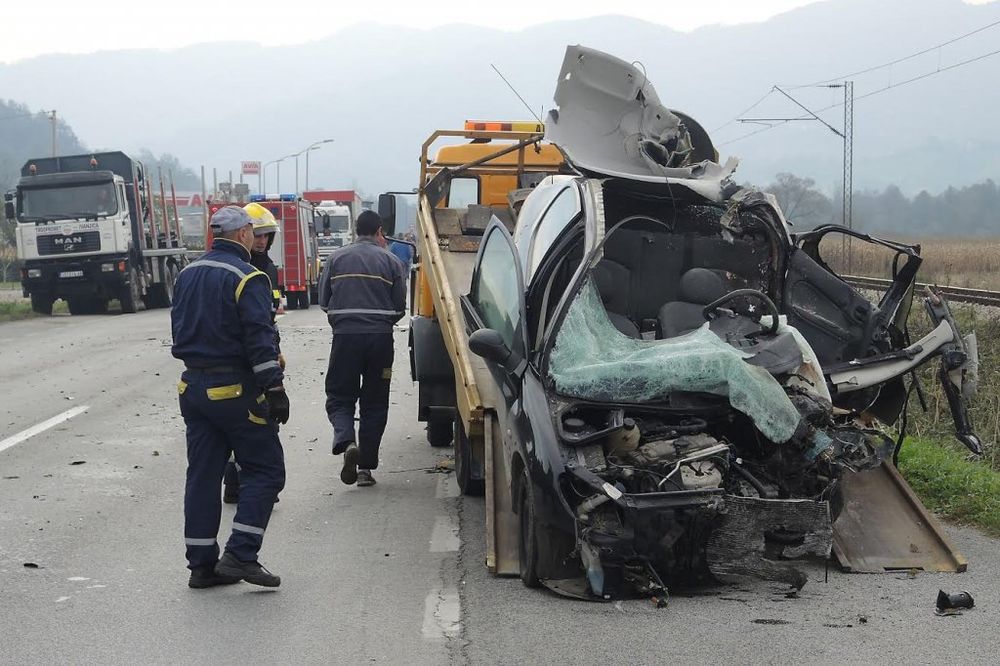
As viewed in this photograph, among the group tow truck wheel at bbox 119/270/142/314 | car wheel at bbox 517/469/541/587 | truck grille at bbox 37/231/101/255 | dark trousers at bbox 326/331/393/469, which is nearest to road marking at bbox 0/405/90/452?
dark trousers at bbox 326/331/393/469

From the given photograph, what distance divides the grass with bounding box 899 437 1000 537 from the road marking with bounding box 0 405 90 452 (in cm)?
702

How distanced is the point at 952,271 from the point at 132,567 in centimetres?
3464

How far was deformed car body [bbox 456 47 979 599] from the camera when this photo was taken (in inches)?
218

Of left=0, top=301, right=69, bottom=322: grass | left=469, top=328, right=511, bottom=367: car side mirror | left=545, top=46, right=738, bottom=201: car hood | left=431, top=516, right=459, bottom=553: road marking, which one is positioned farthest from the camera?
left=0, top=301, right=69, bottom=322: grass

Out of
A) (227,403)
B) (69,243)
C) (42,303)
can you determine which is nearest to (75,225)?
(69,243)

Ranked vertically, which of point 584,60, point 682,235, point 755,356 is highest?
point 584,60

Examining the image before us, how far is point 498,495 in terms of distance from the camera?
6.67 meters

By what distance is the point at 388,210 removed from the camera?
11.5 meters

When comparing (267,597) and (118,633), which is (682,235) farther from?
(118,633)

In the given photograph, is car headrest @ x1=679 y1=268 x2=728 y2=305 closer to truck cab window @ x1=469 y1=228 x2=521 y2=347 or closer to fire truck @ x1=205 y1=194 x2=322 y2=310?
truck cab window @ x1=469 y1=228 x2=521 y2=347

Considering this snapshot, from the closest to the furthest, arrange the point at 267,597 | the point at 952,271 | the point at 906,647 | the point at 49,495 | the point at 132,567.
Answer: the point at 906,647
the point at 267,597
the point at 132,567
the point at 49,495
the point at 952,271

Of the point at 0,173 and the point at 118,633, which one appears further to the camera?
the point at 0,173

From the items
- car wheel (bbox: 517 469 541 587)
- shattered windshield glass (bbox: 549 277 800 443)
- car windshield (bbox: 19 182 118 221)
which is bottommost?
car wheel (bbox: 517 469 541 587)

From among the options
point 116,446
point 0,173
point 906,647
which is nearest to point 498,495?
point 906,647
